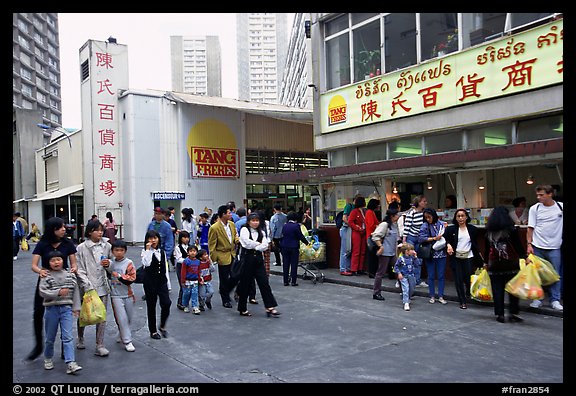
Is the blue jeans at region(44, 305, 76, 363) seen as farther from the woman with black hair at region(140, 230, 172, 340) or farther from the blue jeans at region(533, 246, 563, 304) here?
the blue jeans at region(533, 246, 563, 304)

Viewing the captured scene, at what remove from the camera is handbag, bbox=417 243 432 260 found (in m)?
8.45

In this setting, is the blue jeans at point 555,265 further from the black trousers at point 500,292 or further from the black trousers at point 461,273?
the black trousers at point 461,273

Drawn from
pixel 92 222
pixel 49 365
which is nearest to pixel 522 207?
pixel 92 222

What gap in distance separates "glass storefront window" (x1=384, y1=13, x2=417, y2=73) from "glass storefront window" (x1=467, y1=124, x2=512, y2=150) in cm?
257

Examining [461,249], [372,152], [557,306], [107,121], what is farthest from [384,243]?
[107,121]

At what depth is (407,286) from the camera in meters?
8.22

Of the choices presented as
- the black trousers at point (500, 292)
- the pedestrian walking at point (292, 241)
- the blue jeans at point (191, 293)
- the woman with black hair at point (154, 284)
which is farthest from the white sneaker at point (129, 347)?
the black trousers at point (500, 292)

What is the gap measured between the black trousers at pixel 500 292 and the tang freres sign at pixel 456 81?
14.0 ft

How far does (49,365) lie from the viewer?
5.30m

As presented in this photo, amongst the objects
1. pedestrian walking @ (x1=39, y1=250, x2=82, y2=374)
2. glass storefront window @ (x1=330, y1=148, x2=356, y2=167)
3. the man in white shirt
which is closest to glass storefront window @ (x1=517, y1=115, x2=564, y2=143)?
the man in white shirt

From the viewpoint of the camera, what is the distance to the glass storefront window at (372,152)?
12.5 meters
